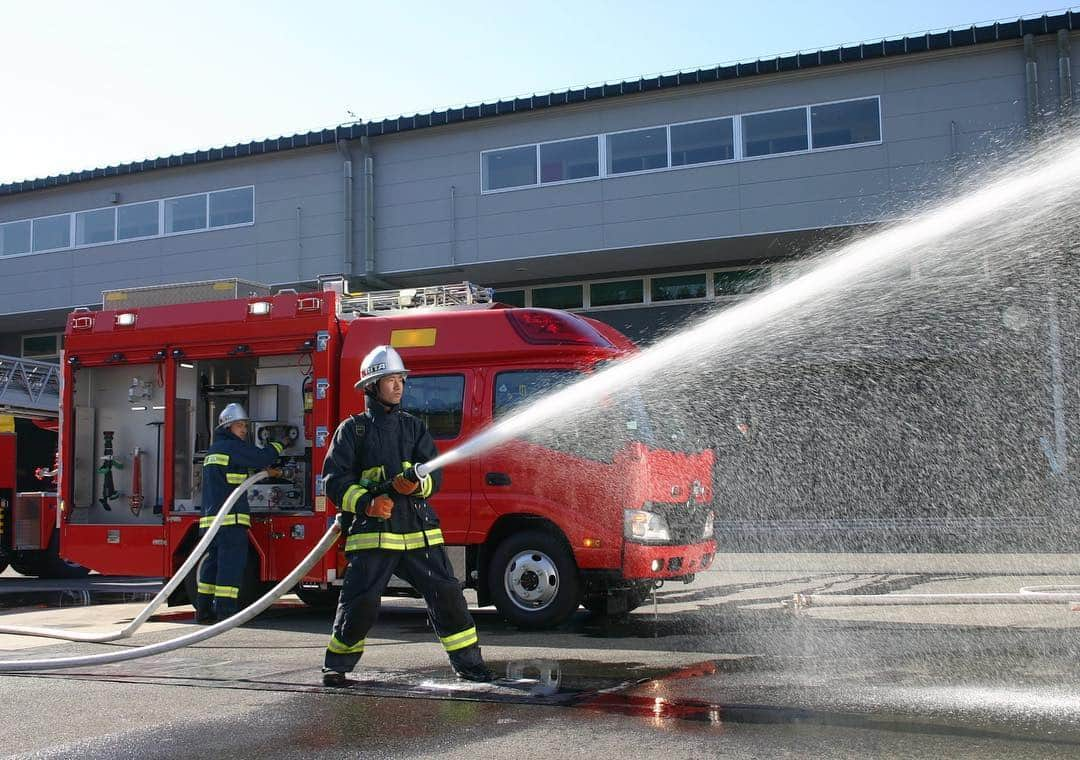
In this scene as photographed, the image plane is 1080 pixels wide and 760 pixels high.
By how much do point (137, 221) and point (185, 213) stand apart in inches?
56.6

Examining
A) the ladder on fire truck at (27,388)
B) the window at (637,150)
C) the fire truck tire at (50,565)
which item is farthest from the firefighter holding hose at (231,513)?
the window at (637,150)

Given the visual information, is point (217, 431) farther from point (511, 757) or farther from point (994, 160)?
point (994, 160)

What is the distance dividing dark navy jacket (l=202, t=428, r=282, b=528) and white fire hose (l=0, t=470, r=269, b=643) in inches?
3.5

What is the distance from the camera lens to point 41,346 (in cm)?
2784

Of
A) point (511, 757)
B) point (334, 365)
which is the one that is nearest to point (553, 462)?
point (334, 365)

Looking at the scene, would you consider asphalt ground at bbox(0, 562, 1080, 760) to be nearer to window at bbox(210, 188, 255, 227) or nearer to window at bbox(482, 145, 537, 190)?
window at bbox(482, 145, 537, 190)

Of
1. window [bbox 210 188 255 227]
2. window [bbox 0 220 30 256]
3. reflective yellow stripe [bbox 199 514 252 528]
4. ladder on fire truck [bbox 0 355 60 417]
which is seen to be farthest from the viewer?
window [bbox 0 220 30 256]

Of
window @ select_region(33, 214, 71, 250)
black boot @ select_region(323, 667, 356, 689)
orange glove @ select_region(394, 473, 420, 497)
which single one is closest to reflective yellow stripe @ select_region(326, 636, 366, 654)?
black boot @ select_region(323, 667, 356, 689)

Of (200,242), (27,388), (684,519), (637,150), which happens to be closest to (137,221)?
(200,242)

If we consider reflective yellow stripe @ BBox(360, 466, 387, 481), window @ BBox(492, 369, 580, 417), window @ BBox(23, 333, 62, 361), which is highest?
window @ BBox(23, 333, 62, 361)

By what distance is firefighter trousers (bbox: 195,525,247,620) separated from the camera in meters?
8.88

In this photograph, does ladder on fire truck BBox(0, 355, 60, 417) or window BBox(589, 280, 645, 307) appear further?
window BBox(589, 280, 645, 307)

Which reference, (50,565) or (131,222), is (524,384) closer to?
(50,565)

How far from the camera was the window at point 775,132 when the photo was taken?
63.9ft
